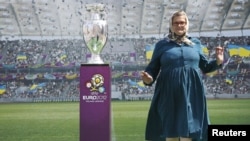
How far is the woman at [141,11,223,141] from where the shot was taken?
1958 mm

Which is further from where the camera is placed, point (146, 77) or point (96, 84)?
point (96, 84)

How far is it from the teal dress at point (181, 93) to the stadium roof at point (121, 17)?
11.9m

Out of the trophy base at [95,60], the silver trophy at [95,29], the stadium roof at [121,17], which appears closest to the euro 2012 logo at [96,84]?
the trophy base at [95,60]

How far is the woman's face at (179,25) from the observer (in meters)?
1.96

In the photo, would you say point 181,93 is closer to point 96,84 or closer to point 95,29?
point 96,84

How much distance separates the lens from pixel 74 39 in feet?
49.0

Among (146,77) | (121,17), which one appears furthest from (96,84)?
(121,17)

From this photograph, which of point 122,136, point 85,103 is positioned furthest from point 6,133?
point 85,103

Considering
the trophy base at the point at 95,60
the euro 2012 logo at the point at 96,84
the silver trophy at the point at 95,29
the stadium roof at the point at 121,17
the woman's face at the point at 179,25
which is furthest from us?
the stadium roof at the point at 121,17

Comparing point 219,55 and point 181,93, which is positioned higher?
point 219,55

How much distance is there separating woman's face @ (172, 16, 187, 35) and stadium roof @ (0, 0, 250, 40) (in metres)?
11.9

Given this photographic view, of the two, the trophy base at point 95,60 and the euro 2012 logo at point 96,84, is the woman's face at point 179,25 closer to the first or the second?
the euro 2012 logo at point 96,84

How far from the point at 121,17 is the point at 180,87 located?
13.8 m

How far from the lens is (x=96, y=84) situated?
3062 millimetres
